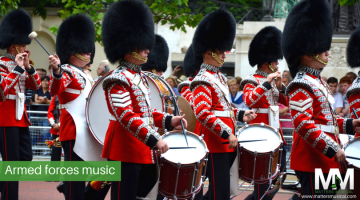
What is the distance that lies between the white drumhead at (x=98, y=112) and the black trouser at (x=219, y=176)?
1090 millimetres

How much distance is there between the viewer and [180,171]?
400 centimetres

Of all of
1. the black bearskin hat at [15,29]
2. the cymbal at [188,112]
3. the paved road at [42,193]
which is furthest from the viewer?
the paved road at [42,193]

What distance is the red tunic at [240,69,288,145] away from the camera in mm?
5789

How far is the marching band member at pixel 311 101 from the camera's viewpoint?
158 inches

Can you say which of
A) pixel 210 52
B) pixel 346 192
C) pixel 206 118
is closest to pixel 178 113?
pixel 206 118

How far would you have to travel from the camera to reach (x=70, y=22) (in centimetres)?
612

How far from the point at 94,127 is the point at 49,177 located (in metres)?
2.44

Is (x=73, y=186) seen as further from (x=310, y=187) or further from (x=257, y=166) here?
(x=310, y=187)

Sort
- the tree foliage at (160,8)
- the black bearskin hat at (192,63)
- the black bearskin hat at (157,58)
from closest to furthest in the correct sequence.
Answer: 1. the black bearskin hat at (157,58)
2. the black bearskin hat at (192,63)
3. the tree foliage at (160,8)

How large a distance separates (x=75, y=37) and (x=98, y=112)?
128 centimetres

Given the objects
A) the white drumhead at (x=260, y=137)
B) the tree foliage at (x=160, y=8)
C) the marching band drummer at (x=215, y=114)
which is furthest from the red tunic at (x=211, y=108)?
the tree foliage at (x=160, y=8)

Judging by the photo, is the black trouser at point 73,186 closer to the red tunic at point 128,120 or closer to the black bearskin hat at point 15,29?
the red tunic at point 128,120

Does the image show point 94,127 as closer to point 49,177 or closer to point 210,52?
point 210,52

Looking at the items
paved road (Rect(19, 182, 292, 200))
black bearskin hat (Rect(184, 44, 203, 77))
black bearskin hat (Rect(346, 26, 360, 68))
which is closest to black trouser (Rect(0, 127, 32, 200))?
paved road (Rect(19, 182, 292, 200))
